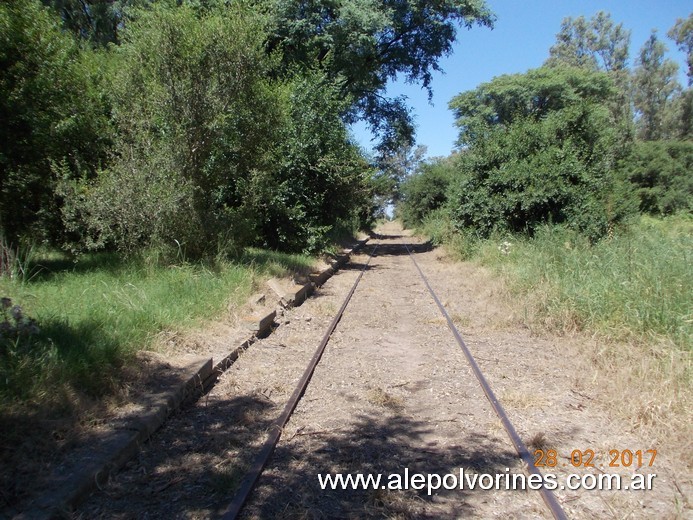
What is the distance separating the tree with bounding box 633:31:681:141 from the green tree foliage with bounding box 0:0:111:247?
48633 millimetres

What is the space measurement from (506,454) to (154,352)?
12.6 feet

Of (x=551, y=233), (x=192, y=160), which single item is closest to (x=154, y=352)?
(x=192, y=160)

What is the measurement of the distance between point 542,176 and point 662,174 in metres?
23.0

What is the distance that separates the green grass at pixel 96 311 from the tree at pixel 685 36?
4572cm

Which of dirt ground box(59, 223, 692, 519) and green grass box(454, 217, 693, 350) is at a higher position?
green grass box(454, 217, 693, 350)

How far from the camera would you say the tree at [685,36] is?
40844mm

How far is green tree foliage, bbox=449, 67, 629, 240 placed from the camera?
14.9 metres

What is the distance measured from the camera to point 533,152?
53.7 feet

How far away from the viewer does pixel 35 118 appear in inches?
335

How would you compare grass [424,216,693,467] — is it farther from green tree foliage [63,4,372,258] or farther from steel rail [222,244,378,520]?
green tree foliage [63,4,372,258]
